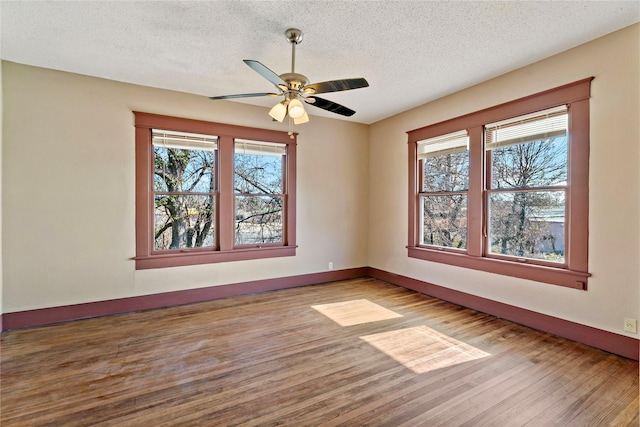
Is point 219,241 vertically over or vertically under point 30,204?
under

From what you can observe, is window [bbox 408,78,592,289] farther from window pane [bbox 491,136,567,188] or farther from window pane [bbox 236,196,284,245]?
window pane [bbox 236,196,284,245]

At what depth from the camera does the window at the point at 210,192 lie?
3.97 metres

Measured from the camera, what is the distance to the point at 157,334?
3.14m

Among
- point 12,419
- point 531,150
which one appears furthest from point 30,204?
point 531,150

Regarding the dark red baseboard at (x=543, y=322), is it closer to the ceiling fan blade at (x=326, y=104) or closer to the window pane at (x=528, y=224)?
the window pane at (x=528, y=224)

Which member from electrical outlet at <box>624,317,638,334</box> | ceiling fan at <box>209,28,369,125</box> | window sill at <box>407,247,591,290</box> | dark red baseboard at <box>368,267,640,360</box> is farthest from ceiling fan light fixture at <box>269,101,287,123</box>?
electrical outlet at <box>624,317,638,334</box>

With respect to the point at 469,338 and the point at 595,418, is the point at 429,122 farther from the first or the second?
the point at 595,418

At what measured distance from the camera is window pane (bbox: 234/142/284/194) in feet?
15.1

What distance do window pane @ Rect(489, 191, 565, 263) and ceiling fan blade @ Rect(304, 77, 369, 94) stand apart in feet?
7.94

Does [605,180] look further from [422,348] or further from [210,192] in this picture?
[210,192]

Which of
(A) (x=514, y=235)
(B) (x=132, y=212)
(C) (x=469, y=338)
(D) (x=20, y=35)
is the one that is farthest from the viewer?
(B) (x=132, y=212)

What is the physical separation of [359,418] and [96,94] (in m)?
4.41

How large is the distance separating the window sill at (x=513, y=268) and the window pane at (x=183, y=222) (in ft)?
10.7

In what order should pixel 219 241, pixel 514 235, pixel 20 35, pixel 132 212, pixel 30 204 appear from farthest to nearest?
1. pixel 219 241
2. pixel 132 212
3. pixel 514 235
4. pixel 30 204
5. pixel 20 35
